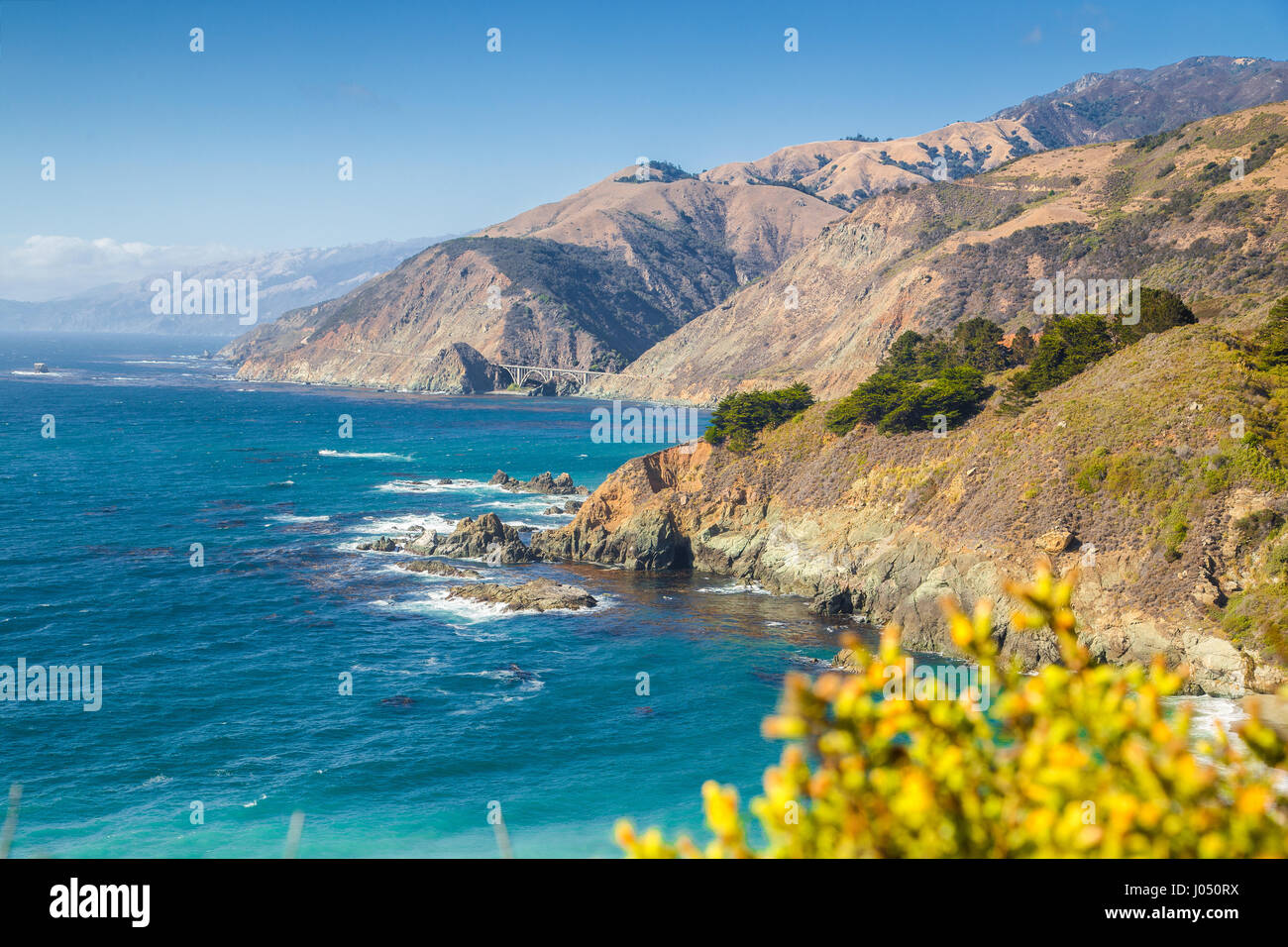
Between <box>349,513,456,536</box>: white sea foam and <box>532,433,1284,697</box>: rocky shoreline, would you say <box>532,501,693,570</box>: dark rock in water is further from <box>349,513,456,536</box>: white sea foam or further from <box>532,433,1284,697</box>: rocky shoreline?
<box>349,513,456,536</box>: white sea foam

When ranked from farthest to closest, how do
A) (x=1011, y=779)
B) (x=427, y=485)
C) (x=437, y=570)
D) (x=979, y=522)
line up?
1. (x=427, y=485)
2. (x=437, y=570)
3. (x=979, y=522)
4. (x=1011, y=779)

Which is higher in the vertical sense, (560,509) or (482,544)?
(560,509)

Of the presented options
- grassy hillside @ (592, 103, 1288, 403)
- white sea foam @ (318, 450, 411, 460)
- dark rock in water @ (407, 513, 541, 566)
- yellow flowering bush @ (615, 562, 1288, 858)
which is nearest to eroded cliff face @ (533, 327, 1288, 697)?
dark rock in water @ (407, 513, 541, 566)

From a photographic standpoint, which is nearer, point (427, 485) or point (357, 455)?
point (427, 485)

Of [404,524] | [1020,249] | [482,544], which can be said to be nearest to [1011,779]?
[482,544]

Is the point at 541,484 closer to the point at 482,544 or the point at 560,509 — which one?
the point at 560,509

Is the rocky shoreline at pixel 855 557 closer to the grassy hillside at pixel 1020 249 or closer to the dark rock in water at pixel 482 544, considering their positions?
the dark rock in water at pixel 482 544
